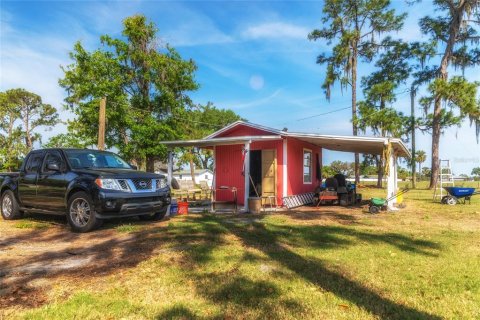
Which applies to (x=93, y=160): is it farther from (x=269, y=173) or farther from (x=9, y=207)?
(x=269, y=173)

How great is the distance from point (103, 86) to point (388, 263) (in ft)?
74.9

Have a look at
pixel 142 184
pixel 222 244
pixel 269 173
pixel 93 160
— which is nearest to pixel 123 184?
pixel 142 184

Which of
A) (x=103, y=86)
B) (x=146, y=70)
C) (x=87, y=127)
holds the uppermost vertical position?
(x=146, y=70)

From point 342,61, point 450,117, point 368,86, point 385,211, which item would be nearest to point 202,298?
point 385,211

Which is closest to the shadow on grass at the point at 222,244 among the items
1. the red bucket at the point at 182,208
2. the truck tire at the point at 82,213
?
the truck tire at the point at 82,213

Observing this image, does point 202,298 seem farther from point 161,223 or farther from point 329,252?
point 161,223

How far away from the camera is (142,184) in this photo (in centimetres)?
820

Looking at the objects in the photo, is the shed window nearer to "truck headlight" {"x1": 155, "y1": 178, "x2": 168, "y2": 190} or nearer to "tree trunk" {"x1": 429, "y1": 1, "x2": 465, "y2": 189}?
"truck headlight" {"x1": 155, "y1": 178, "x2": 168, "y2": 190}

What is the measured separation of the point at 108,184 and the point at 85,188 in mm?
517

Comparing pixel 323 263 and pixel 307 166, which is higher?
pixel 307 166

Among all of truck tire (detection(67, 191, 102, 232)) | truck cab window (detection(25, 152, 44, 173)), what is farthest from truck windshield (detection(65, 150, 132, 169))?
truck cab window (detection(25, 152, 44, 173))

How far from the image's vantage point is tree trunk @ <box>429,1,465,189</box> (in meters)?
25.0

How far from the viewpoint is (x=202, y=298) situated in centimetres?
382

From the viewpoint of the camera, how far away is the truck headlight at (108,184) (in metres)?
7.48
